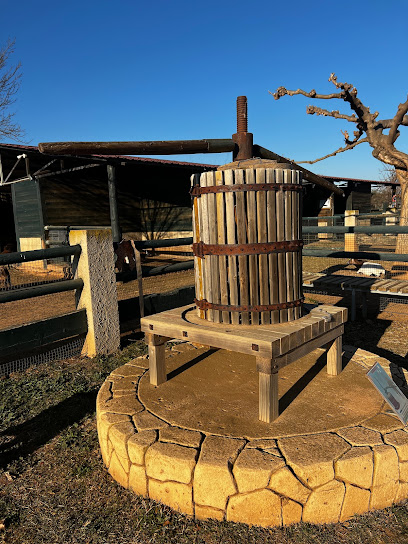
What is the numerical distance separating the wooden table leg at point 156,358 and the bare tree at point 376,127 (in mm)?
9209

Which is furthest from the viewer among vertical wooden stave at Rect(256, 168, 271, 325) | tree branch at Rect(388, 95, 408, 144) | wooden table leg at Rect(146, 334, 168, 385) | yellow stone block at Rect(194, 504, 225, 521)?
tree branch at Rect(388, 95, 408, 144)

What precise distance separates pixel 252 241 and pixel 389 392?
4.20 ft

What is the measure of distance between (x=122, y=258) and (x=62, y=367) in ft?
5.90

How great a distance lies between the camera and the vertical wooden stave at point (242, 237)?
8.61 feet

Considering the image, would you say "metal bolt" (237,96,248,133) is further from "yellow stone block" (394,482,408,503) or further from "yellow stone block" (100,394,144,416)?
"yellow stone block" (394,482,408,503)

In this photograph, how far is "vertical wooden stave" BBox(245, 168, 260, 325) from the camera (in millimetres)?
2613

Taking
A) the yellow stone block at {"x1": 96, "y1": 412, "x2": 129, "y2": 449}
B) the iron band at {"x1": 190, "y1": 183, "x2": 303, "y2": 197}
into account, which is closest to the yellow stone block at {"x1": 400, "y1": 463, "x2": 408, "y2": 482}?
the yellow stone block at {"x1": 96, "y1": 412, "x2": 129, "y2": 449}

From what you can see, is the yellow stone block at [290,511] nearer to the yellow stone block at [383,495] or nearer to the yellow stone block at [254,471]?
the yellow stone block at [254,471]

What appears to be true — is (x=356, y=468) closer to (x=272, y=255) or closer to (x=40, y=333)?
(x=272, y=255)

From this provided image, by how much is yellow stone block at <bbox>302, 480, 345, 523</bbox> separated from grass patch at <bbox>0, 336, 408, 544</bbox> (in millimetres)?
44

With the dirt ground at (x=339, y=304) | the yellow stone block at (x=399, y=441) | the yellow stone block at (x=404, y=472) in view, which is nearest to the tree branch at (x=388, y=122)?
the dirt ground at (x=339, y=304)

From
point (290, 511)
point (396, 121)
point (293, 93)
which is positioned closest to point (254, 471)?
point (290, 511)

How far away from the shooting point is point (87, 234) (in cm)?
438

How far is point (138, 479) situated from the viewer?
7.68 feet
